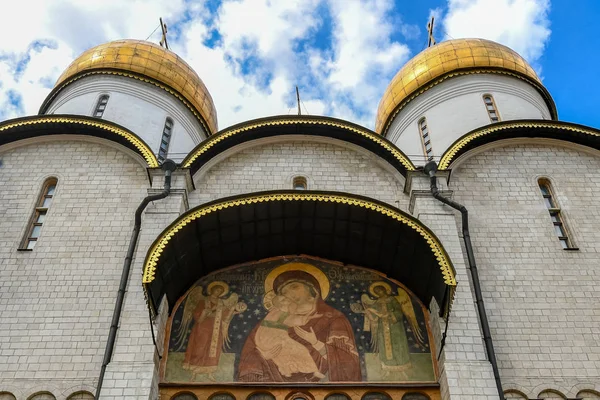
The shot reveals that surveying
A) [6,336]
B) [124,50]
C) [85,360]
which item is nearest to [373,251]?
[85,360]

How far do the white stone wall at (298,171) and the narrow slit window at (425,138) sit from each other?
2.33 metres

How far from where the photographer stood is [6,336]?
7465mm

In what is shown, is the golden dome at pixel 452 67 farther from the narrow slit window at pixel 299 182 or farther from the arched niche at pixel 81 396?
the arched niche at pixel 81 396

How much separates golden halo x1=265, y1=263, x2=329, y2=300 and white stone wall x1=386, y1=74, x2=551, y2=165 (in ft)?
12.9

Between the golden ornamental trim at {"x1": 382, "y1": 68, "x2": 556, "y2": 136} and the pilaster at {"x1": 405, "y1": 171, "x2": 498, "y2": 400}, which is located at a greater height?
the golden ornamental trim at {"x1": 382, "y1": 68, "x2": 556, "y2": 136}

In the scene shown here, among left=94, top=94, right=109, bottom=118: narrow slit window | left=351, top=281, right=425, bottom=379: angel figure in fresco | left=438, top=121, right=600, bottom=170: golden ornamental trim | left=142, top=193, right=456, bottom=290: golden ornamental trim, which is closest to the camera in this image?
left=142, top=193, right=456, bottom=290: golden ornamental trim

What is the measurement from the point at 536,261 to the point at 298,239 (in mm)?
3343

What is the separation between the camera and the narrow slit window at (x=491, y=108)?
457 inches

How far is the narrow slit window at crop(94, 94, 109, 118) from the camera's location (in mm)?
11680

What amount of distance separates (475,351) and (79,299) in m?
5.05

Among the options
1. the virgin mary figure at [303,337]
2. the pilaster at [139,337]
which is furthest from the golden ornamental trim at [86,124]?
the virgin mary figure at [303,337]

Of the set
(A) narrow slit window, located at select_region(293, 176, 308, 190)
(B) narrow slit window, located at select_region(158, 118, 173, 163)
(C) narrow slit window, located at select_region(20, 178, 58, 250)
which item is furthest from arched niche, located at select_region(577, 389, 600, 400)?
(B) narrow slit window, located at select_region(158, 118, 173, 163)

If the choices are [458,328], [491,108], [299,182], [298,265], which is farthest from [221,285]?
[491,108]

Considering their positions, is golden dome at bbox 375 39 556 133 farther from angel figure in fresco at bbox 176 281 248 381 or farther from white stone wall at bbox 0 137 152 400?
angel figure in fresco at bbox 176 281 248 381
